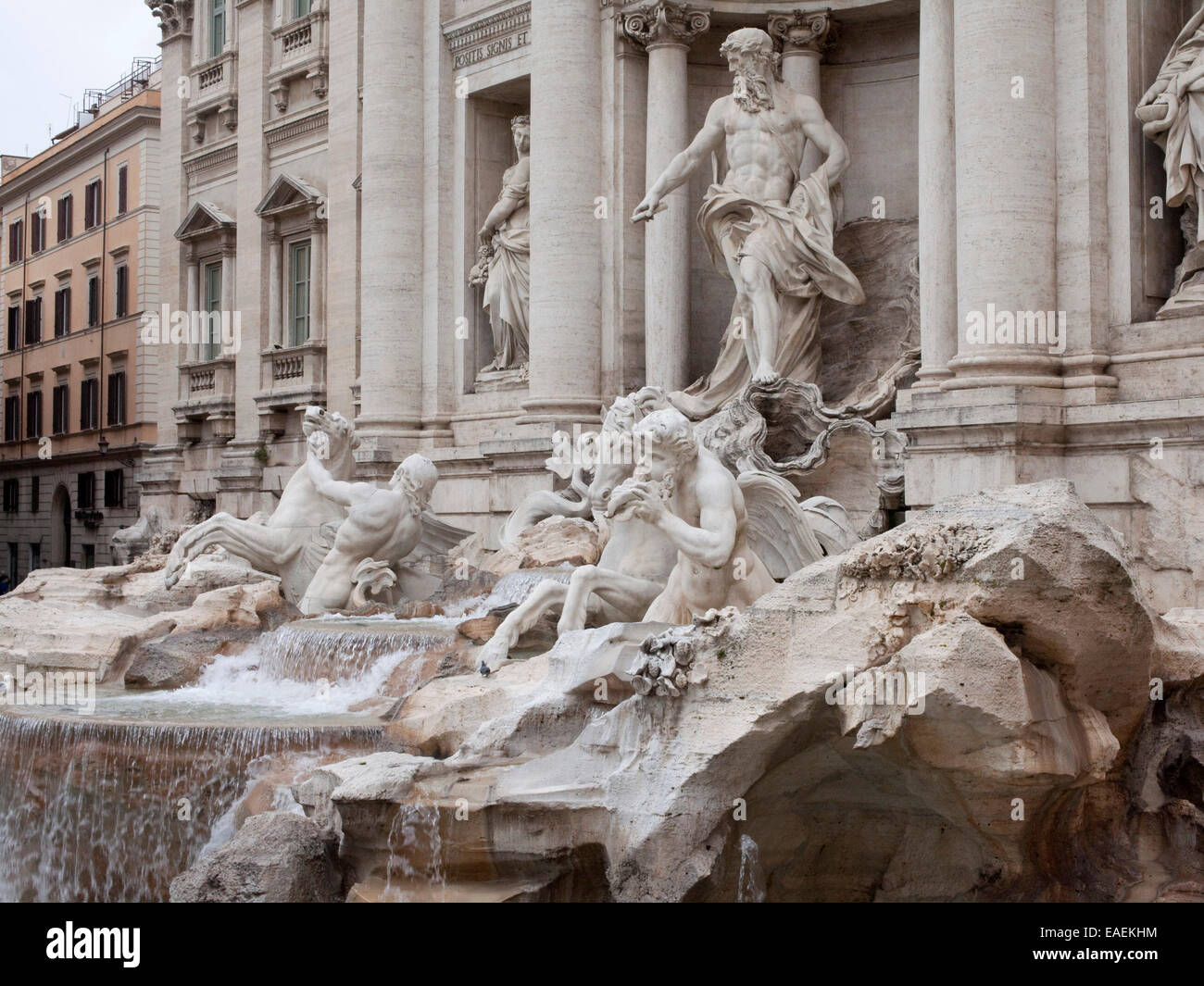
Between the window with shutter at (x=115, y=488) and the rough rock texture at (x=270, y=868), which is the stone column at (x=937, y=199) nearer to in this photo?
the rough rock texture at (x=270, y=868)

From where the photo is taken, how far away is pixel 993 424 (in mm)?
11789

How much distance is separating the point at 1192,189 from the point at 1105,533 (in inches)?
227

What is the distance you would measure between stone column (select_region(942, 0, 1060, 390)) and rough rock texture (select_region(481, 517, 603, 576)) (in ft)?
11.4

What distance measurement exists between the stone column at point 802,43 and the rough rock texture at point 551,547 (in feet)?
16.7

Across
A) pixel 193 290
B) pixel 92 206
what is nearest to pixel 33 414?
pixel 92 206

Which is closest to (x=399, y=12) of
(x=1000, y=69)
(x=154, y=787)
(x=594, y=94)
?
(x=594, y=94)

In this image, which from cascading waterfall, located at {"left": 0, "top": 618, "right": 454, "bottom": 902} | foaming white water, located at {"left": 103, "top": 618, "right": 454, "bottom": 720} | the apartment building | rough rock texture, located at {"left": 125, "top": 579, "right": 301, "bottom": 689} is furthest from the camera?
the apartment building

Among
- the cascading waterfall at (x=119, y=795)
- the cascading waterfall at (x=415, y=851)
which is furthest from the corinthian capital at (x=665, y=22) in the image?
the cascading waterfall at (x=415, y=851)

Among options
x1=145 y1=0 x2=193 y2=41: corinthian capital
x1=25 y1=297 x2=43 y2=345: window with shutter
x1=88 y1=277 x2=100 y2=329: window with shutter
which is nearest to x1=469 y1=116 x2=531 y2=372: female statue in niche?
x1=145 y1=0 x2=193 y2=41: corinthian capital

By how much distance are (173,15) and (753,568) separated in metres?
21.2

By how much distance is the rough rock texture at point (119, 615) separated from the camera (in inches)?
487

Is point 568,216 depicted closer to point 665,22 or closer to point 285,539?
point 665,22

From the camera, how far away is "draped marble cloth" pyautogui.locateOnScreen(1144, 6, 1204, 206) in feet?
38.4

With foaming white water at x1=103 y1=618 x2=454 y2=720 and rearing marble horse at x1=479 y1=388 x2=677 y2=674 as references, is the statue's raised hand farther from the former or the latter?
rearing marble horse at x1=479 y1=388 x2=677 y2=674
